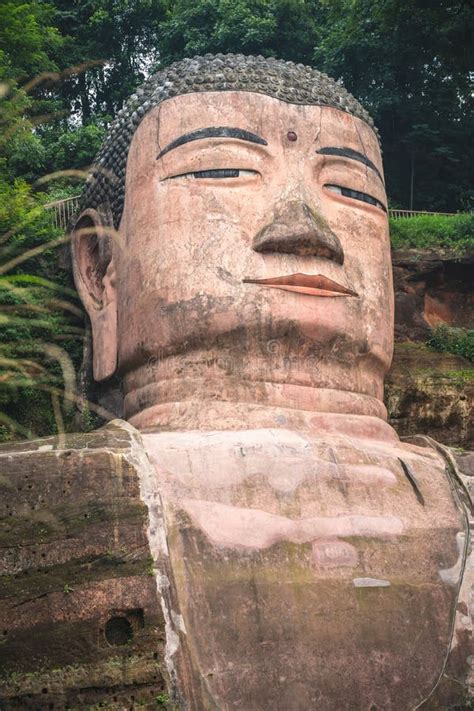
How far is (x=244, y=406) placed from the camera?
20.1ft

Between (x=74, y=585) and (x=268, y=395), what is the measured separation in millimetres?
2057

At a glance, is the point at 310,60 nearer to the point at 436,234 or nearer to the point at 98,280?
the point at 436,234

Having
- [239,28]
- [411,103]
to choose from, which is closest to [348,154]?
[411,103]

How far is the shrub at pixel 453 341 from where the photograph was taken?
9156 mm

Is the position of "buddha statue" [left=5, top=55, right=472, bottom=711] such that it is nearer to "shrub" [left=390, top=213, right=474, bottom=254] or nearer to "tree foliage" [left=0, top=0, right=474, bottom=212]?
"shrub" [left=390, top=213, right=474, bottom=254]

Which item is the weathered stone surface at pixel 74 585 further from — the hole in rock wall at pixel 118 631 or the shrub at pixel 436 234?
Answer: the shrub at pixel 436 234

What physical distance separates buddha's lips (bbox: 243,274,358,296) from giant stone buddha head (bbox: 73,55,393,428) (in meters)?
0.01

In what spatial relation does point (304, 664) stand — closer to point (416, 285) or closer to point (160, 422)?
point (160, 422)

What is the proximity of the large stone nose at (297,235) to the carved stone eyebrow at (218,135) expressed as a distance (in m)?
0.63

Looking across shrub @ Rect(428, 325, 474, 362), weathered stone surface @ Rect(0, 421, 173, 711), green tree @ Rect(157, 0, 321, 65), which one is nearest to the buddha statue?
weathered stone surface @ Rect(0, 421, 173, 711)

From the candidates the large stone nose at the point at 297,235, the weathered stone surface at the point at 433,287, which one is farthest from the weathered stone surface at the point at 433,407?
the large stone nose at the point at 297,235

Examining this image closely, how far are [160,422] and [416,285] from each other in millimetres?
4692

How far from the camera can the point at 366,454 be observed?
5.93 meters

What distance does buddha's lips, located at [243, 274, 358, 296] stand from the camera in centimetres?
639
